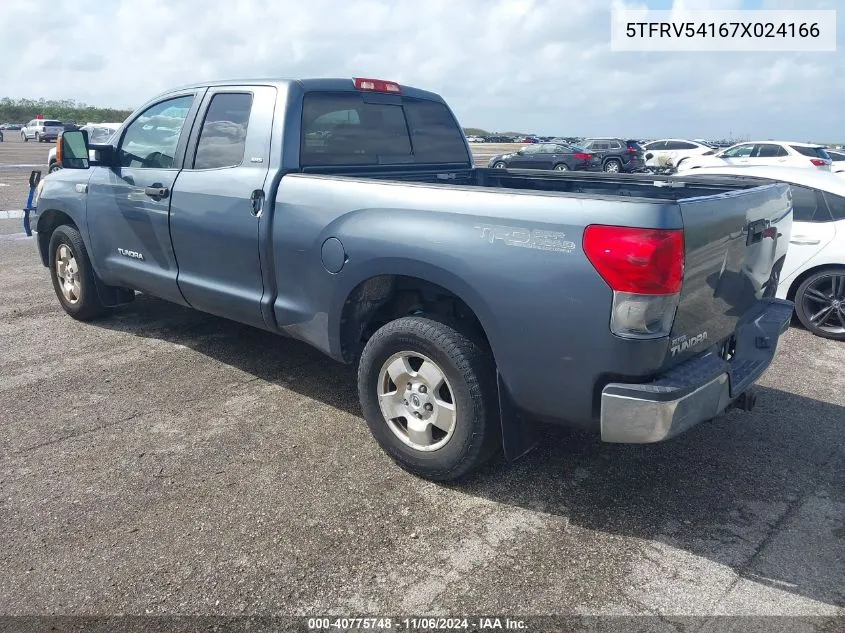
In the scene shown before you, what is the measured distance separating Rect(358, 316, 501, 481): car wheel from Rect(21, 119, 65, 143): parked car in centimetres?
5500

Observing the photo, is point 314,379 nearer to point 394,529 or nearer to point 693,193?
point 394,529

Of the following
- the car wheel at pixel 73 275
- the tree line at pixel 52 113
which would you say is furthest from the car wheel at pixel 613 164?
the tree line at pixel 52 113

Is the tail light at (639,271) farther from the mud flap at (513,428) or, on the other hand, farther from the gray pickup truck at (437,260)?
the mud flap at (513,428)

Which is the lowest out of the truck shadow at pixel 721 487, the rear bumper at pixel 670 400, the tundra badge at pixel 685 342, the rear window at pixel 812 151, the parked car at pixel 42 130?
the truck shadow at pixel 721 487

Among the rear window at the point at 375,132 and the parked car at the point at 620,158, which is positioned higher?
the rear window at the point at 375,132

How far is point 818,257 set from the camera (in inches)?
240

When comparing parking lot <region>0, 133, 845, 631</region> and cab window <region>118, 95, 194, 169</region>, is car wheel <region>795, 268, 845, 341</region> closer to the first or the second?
parking lot <region>0, 133, 845, 631</region>

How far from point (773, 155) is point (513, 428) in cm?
2254

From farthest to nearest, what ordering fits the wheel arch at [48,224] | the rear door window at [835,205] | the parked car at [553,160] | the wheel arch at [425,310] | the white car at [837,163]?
the parked car at [553,160] < the white car at [837,163] < the rear door window at [835,205] < the wheel arch at [48,224] < the wheel arch at [425,310]

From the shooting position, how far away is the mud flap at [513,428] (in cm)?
318

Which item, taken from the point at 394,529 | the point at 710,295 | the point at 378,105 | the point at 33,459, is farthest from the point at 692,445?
the point at 33,459

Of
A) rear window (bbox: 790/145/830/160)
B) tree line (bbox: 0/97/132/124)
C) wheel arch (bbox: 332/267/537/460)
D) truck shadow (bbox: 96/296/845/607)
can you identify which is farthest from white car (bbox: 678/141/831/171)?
tree line (bbox: 0/97/132/124)

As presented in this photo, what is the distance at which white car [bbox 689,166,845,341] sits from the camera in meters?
6.07

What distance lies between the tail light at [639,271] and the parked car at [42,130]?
5606cm
